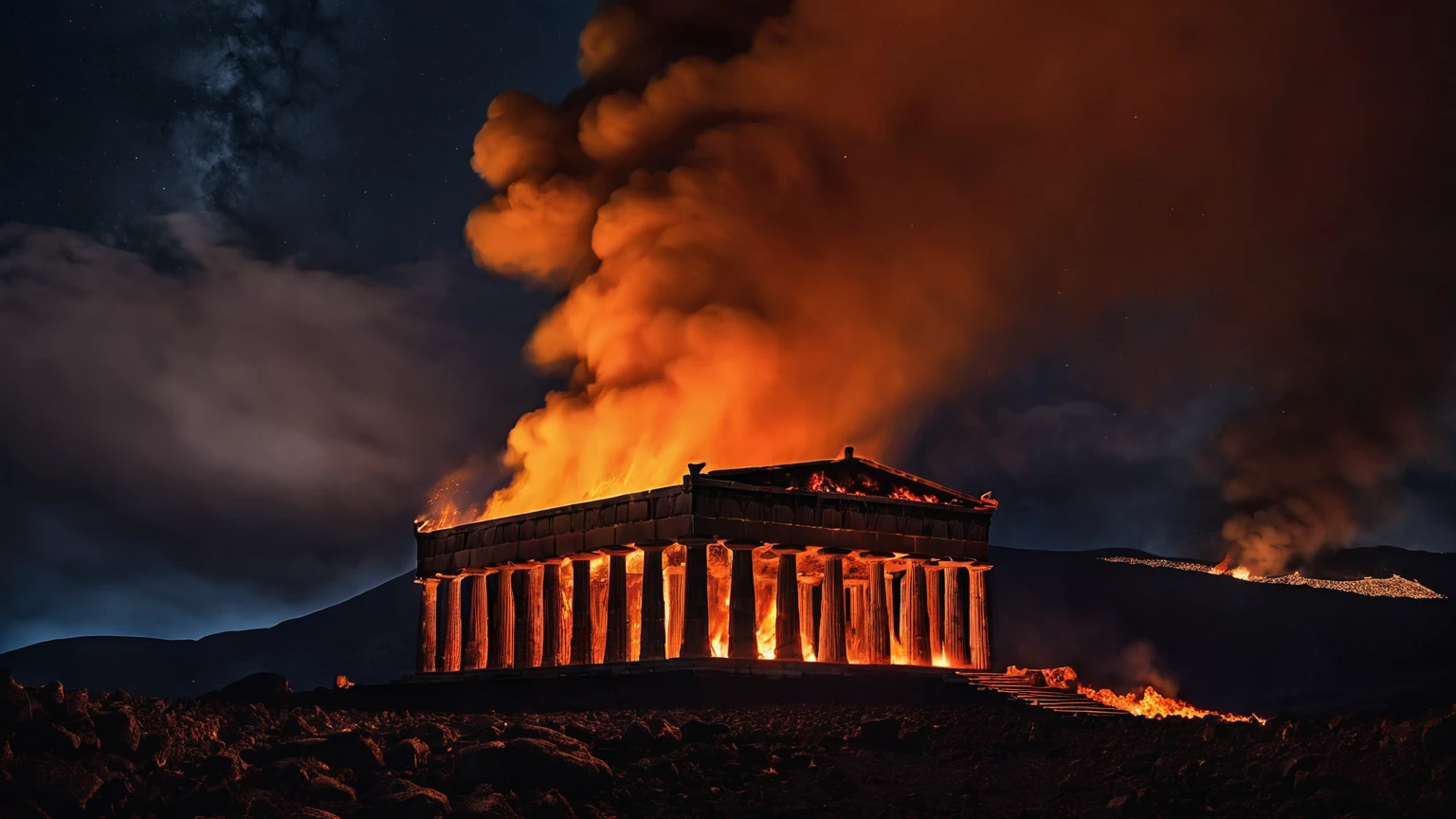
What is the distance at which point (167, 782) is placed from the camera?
26.9 metres

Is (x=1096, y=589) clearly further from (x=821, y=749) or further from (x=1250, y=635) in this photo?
(x=821, y=749)

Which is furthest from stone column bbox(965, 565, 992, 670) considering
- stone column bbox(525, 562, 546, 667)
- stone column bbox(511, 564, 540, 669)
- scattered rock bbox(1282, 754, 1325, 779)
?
scattered rock bbox(1282, 754, 1325, 779)

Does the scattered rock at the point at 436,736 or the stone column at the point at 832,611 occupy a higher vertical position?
the stone column at the point at 832,611

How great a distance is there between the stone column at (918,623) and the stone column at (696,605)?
9.52 metres

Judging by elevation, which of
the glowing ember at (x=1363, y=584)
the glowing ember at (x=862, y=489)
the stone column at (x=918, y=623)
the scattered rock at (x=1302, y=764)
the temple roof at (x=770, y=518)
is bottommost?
the scattered rock at (x=1302, y=764)

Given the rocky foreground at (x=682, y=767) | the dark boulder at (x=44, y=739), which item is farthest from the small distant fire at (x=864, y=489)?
the dark boulder at (x=44, y=739)

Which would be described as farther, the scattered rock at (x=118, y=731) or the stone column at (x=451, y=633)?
the stone column at (x=451, y=633)

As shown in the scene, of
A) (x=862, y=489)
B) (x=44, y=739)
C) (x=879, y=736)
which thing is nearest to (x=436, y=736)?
(x=44, y=739)

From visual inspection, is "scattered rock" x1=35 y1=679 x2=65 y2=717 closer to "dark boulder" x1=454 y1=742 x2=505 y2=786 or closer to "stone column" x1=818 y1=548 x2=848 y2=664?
"dark boulder" x1=454 y1=742 x2=505 y2=786

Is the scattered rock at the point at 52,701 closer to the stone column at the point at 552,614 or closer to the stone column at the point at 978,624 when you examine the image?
the stone column at the point at 552,614

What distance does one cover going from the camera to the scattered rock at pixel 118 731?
28422 mm

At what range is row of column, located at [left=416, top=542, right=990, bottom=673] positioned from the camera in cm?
5156

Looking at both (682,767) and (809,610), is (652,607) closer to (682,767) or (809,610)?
(809,610)

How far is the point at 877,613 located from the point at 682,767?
25908 millimetres
